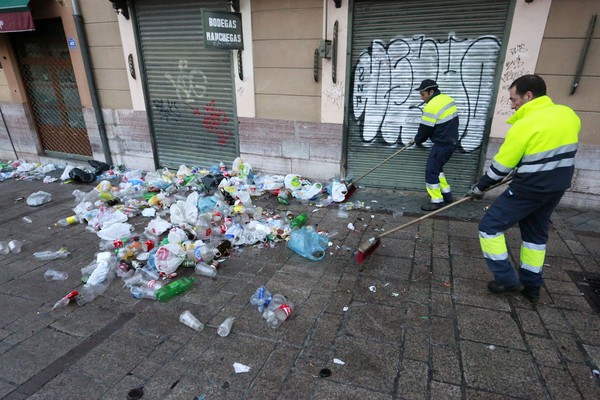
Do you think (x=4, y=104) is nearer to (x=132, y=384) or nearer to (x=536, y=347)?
(x=132, y=384)

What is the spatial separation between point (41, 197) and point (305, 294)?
17.3 ft

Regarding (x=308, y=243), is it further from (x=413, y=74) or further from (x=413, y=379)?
(x=413, y=74)

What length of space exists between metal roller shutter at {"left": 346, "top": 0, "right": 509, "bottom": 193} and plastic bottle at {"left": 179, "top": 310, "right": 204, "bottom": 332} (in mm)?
3946

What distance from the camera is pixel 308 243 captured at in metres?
3.96

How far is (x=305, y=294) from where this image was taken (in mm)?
3275

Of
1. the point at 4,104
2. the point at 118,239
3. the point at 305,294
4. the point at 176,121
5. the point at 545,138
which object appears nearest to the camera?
the point at 545,138

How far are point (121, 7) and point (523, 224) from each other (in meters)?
7.19

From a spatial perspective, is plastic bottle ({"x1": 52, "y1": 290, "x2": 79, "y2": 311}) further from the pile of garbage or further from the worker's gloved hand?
the worker's gloved hand

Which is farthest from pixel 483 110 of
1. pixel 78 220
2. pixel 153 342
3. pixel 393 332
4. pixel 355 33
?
pixel 78 220

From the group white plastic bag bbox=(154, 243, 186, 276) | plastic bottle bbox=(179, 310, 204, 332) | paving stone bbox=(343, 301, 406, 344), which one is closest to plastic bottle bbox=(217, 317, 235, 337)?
plastic bottle bbox=(179, 310, 204, 332)

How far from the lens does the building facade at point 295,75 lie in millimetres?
4621

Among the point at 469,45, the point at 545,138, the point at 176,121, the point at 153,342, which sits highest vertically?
the point at 469,45

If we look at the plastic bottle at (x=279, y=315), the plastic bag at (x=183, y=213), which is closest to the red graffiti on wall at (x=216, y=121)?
the plastic bag at (x=183, y=213)

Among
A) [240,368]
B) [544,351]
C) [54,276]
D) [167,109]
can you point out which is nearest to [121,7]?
[167,109]
